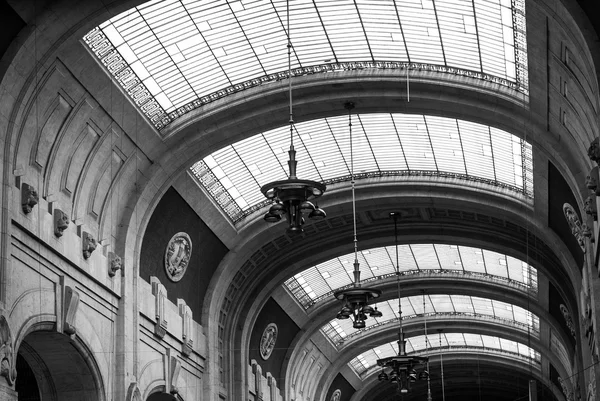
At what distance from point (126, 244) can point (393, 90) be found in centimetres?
769

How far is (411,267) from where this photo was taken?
4112 cm

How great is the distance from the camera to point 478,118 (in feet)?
84.6

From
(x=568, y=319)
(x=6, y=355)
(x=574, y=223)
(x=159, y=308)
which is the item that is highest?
(x=568, y=319)

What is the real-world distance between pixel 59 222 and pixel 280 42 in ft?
24.6

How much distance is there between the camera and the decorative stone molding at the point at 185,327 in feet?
94.8

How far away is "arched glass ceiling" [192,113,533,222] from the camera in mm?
29344

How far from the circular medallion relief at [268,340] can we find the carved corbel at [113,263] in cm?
1372

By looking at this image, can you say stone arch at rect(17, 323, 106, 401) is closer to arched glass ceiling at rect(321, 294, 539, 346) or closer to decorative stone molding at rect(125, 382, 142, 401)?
decorative stone molding at rect(125, 382, 142, 401)

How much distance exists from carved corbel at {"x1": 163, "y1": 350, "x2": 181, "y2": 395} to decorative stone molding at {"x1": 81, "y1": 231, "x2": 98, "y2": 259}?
579 centimetres

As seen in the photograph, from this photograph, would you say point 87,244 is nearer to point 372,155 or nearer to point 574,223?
point 372,155

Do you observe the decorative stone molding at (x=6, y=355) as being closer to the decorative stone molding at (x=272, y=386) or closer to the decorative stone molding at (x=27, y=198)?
the decorative stone molding at (x=27, y=198)

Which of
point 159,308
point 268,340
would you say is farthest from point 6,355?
point 268,340

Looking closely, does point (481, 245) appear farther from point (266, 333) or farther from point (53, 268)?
point (53, 268)

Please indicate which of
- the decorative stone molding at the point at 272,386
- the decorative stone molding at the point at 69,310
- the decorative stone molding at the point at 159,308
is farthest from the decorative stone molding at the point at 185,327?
the decorative stone molding at the point at 272,386
